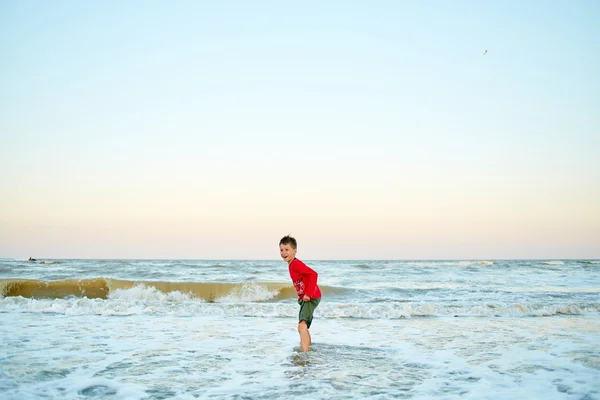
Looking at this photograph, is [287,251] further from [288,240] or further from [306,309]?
[306,309]

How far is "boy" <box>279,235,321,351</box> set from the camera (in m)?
6.41

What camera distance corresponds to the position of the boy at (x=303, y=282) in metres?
6.41

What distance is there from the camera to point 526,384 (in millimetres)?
4922

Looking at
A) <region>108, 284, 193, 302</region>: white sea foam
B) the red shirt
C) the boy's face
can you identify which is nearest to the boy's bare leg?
the red shirt

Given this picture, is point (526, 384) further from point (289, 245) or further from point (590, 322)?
point (590, 322)

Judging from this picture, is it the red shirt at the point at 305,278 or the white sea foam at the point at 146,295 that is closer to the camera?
the red shirt at the point at 305,278

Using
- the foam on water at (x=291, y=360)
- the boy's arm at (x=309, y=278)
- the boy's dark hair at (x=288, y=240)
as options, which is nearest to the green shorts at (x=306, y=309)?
the boy's arm at (x=309, y=278)

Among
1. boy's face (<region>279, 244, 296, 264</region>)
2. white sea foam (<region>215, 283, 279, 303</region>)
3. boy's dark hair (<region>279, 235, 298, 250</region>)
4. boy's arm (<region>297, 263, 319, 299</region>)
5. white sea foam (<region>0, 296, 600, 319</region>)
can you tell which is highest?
boy's dark hair (<region>279, 235, 298, 250</region>)

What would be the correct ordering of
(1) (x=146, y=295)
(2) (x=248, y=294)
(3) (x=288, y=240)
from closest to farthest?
1. (3) (x=288, y=240)
2. (1) (x=146, y=295)
3. (2) (x=248, y=294)

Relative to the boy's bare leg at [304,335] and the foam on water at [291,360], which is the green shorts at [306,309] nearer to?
the boy's bare leg at [304,335]

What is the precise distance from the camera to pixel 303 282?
6535mm

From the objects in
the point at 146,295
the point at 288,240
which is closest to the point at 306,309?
the point at 288,240

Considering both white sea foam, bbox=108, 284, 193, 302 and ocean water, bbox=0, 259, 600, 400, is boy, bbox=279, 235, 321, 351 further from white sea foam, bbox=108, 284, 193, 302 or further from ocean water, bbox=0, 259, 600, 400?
white sea foam, bbox=108, 284, 193, 302

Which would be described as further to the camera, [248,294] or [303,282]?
[248,294]
